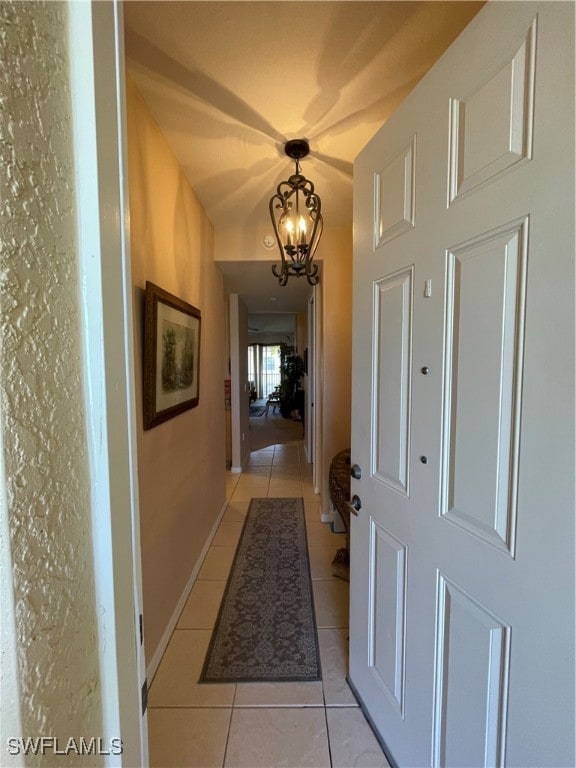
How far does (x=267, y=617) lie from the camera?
1.89 m

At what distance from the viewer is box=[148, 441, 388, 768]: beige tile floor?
4.00 ft

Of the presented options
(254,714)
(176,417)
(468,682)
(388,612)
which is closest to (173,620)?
(254,714)

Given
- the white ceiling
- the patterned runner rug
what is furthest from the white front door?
the patterned runner rug

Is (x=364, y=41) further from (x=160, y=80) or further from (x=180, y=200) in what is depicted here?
(x=180, y=200)

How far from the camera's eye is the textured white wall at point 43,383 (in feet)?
1.36

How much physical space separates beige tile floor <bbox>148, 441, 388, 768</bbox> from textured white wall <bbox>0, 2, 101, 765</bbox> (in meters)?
1.10

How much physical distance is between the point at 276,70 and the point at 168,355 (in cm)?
132

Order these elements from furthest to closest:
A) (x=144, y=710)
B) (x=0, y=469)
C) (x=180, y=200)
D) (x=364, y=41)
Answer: (x=180, y=200) → (x=364, y=41) → (x=144, y=710) → (x=0, y=469)

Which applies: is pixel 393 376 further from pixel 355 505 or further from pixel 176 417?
pixel 176 417

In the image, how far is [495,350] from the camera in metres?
0.75

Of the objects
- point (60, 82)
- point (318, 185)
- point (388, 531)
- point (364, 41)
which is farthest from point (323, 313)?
point (60, 82)

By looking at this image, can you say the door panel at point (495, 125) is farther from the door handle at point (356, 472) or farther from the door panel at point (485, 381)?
the door handle at point (356, 472)

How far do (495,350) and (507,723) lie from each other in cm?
83

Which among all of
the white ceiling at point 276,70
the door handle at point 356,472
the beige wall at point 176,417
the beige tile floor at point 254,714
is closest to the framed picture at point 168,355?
the beige wall at point 176,417
